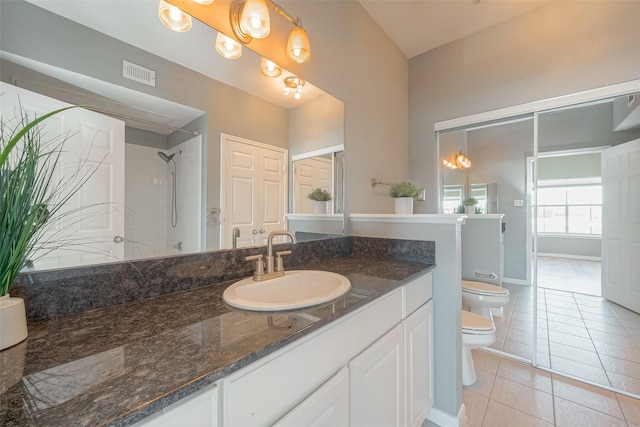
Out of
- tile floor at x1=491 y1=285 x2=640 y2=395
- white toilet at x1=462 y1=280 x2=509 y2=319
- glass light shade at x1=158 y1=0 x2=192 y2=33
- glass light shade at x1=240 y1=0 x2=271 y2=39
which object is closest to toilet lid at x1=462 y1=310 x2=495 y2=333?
white toilet at x1=462 y1=280 x2=509 y2=319

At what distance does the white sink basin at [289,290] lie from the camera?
2.68 ft

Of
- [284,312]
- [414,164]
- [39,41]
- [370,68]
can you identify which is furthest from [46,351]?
[414,164]

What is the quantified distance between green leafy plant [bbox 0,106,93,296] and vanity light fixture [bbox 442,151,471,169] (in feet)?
8.97

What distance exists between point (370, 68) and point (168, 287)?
2119 millimetres

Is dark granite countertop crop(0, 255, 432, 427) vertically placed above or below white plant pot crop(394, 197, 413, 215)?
below

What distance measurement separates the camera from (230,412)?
0.54 meters

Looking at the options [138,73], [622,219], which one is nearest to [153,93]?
[138,73]

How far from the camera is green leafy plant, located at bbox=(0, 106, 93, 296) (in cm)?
56

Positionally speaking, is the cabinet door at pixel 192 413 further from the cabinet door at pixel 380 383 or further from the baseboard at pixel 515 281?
the baseboard at pixel 515 281

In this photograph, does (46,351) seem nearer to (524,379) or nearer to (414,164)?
(524,379)

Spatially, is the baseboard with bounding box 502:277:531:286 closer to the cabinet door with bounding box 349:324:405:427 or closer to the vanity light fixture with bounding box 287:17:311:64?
the cabinet door with bounding box 349:324:405:427

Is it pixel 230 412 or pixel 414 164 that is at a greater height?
pixel 414 164

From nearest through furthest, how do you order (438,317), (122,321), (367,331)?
(122,321), (367,331), (438,317)

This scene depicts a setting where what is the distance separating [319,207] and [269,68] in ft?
2.72
